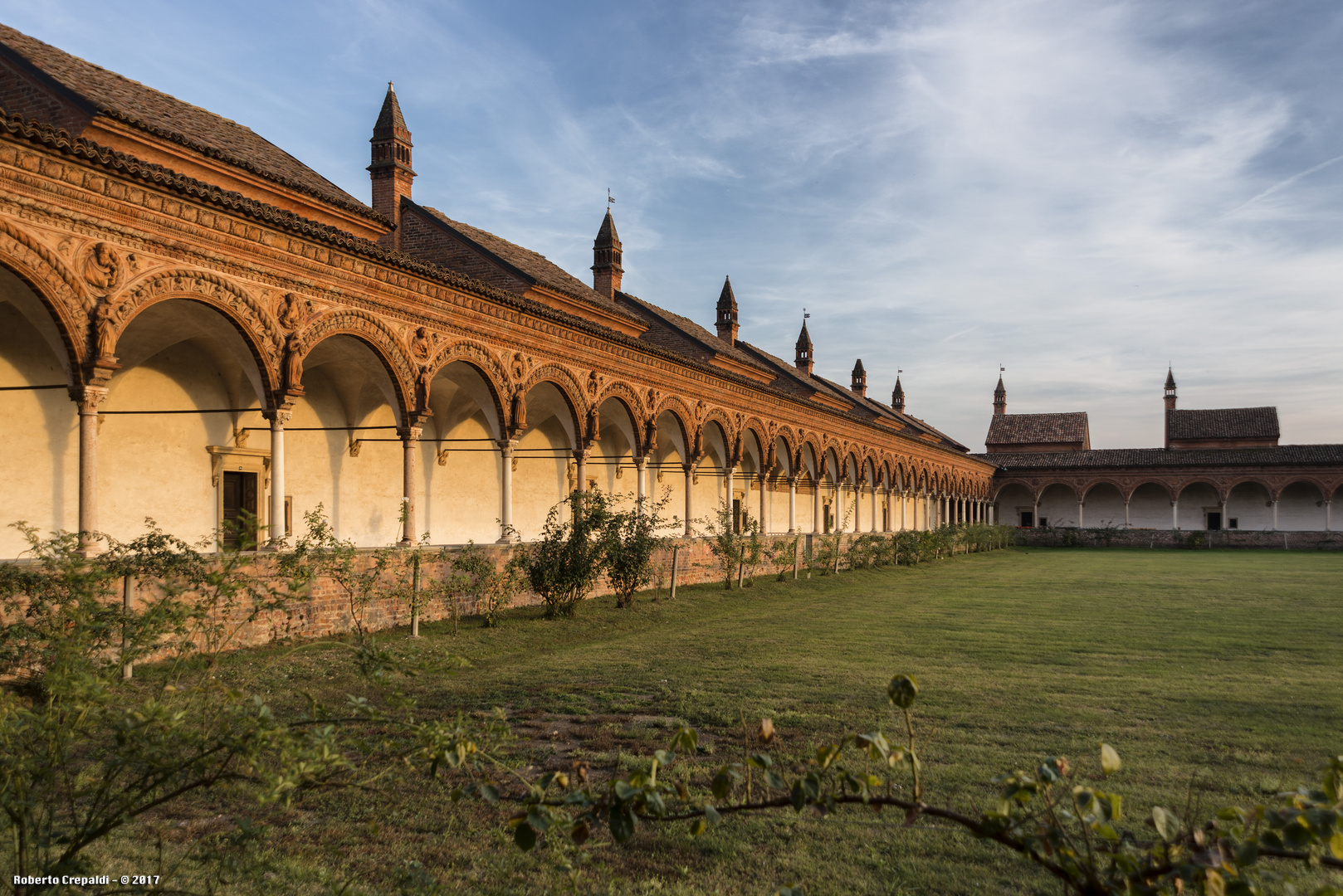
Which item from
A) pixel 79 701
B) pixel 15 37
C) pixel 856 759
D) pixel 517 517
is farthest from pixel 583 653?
pixel 15 37

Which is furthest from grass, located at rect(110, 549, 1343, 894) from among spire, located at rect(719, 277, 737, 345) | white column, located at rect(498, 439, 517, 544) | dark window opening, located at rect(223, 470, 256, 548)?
spire, located at rect(719, 277, 737, 345)

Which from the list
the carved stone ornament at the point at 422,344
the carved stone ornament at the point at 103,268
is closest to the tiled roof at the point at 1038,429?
the carved stone ornament at the point at 422,344

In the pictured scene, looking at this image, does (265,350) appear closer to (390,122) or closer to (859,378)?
(390,122)

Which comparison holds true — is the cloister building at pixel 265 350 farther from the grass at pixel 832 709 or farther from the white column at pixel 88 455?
the grass at pixel 832 709

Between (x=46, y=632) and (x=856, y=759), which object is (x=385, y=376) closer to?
(x=46, y=632)

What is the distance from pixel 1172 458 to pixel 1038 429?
44.9 feet

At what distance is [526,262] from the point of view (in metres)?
22.9

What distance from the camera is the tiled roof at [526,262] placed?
819 inches

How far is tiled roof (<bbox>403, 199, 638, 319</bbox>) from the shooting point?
20803 millimetres

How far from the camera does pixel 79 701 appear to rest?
9.32 ft

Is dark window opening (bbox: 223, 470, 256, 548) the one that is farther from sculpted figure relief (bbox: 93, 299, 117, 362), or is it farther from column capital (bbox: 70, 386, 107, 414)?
sculpted figure relief (bbox: 93, 299, 117, 362)

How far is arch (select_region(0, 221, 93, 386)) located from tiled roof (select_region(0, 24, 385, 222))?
15.5 feet

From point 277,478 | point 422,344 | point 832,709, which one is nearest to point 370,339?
point 422,344

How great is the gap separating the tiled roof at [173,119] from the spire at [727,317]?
21.7 m
